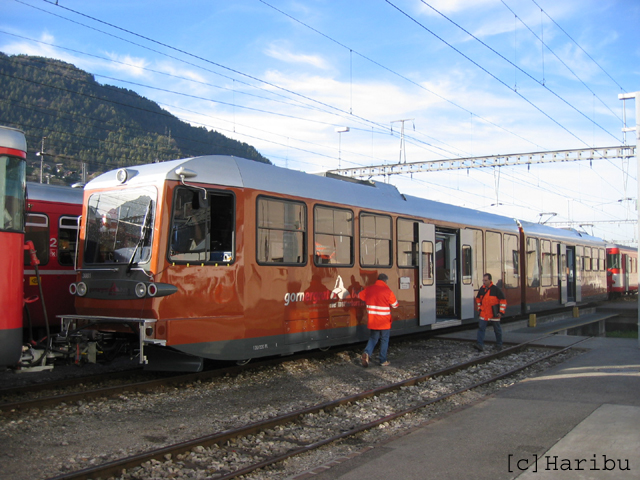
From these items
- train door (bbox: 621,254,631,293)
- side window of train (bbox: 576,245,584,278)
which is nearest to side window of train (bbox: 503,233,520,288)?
side window of train (bbox: 576,245,584,278)

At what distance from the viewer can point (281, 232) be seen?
30.5ft

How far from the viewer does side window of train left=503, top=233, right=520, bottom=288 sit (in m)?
18.0

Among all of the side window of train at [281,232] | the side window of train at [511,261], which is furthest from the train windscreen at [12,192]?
the side window of train at [511,261]

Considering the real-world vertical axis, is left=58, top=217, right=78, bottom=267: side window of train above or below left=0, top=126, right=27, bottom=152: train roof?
below

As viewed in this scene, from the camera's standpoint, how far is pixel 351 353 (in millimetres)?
11836

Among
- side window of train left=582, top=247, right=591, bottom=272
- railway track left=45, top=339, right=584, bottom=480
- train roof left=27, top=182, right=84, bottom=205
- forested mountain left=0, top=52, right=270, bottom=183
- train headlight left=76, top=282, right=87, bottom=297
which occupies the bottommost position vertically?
railway track left=45, top=339, right=584, bottom=480

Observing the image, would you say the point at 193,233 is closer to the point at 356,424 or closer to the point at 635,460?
the point at 356,424

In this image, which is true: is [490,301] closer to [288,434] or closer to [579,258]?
[288,434]

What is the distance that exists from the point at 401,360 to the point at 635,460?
6398 millimetres

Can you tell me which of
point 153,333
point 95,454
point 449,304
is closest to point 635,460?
point 95,454

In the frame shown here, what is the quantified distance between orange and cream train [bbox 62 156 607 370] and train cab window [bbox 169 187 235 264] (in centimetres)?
1

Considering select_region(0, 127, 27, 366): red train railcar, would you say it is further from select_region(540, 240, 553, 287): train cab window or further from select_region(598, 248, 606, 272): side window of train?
select_region(598, 248, 606, 272): side window of train

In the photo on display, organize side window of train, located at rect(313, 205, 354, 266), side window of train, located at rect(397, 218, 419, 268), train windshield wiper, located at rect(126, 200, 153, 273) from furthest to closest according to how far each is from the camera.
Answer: side window of train, located at rect(397, 218, 419, 268), side window of train, located at rect(313, 205, 354, 266), train windshield wiper, located at rect(126, 200, 153, 273)

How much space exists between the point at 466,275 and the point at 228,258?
28.5 feet
